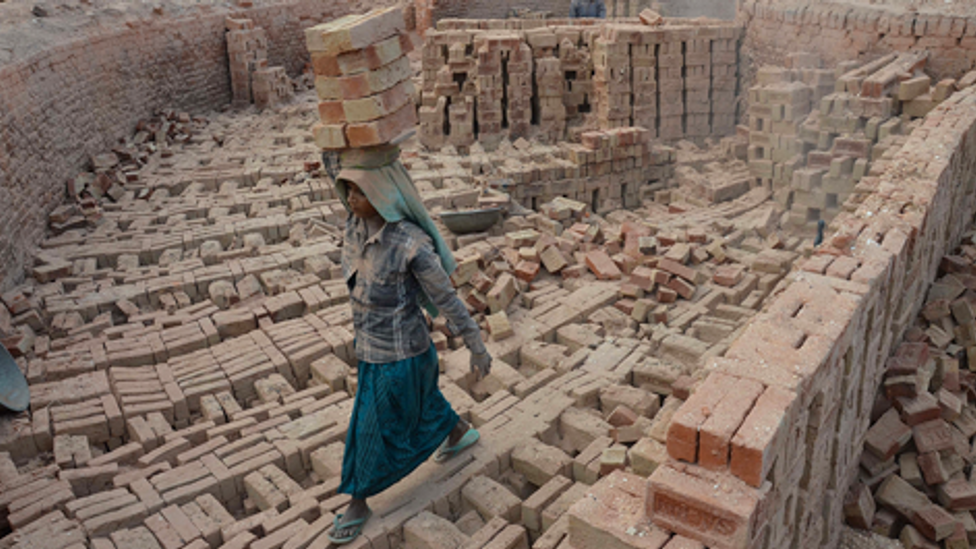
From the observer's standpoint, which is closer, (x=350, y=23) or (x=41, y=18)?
(x=350, y=23)

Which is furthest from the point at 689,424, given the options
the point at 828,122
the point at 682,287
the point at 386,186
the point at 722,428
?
the point at 828,122

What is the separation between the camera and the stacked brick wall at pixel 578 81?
11.3m

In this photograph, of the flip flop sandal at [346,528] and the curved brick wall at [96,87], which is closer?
the flip flop sandal at [346,528]

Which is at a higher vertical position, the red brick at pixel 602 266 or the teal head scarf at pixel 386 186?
the teal head scarf at pixel 386 186

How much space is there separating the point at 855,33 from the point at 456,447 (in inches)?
354

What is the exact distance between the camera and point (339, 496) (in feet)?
14.8

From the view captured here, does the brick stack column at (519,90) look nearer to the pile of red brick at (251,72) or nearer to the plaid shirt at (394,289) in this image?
the pile of red brick at (251,72)

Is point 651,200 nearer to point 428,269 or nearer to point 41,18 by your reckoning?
point 428,269

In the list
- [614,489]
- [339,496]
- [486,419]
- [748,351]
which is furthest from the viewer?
[486,419]

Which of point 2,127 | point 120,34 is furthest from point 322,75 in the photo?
point 120,34

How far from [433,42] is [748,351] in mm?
9294

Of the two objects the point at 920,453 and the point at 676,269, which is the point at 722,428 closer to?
the point at 920,453

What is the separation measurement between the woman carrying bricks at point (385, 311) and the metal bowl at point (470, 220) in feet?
12.5

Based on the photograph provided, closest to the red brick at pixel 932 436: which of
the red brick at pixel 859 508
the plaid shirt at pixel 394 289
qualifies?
the red brick at pixel 859 508
